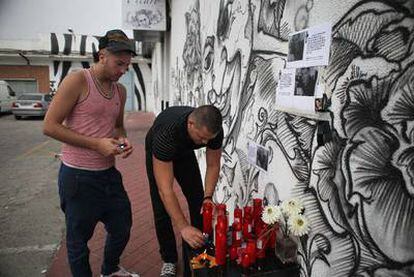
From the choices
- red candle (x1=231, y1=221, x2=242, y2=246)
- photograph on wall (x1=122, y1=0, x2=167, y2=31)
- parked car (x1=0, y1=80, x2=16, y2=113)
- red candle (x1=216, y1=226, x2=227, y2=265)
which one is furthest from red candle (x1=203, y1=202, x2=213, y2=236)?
parked car (x1=0, y1=80, x2=16, y2=113)

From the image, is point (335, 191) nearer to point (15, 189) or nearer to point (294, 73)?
point (294, 73)

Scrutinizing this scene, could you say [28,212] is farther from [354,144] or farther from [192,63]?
[354,144]

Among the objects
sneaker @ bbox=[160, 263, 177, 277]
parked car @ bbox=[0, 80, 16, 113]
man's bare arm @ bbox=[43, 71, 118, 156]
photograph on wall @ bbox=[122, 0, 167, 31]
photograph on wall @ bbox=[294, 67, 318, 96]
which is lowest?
sneaker @ bbox=[160, 263, 177, 277]

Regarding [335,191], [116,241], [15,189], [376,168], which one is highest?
[376,168]

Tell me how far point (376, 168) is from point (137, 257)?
9.11ft

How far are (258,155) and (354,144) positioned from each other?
1.23 meters

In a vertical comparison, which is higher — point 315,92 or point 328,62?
point 328,62

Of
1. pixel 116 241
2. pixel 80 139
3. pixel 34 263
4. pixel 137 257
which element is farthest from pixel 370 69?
pixel 34 263

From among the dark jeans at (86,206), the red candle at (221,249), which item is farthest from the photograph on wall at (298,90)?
the dark jeans at (86,206)

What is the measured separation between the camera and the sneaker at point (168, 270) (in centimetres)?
323

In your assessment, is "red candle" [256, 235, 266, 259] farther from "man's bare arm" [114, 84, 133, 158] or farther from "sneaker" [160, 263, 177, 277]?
"sneaker" [160, 263, 177, 277]

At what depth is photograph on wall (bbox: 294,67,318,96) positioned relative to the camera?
81.0 inches

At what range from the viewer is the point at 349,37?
1746 mm

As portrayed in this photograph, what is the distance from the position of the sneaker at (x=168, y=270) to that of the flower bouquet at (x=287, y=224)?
1.32 m
